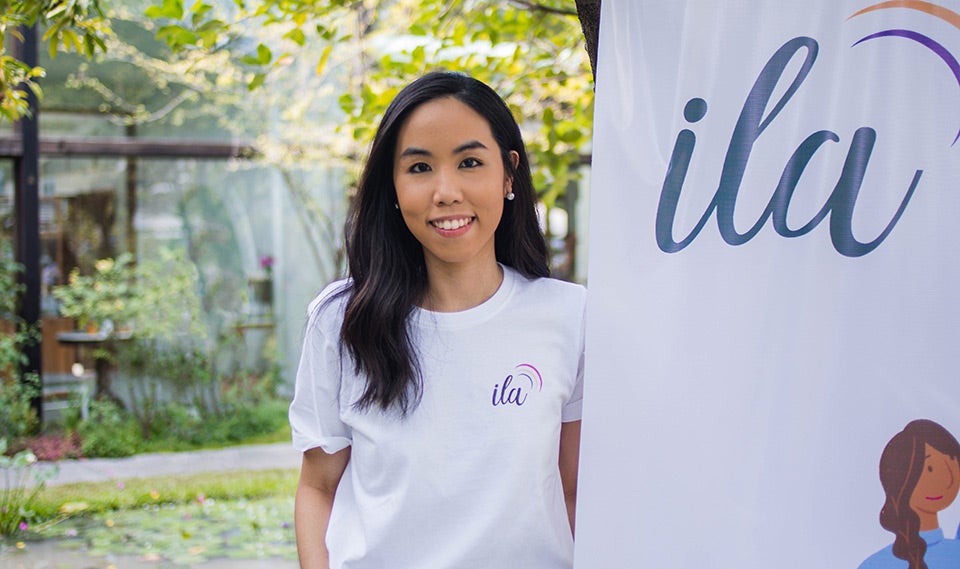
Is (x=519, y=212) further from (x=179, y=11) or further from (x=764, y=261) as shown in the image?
(x=179, y=11)

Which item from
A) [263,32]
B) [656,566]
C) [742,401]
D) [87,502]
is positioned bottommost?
[87,502]

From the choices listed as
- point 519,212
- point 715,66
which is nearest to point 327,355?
point 519,212

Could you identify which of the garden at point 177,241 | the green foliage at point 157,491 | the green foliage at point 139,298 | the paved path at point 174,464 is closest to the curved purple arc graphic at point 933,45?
the garden at point 177,241

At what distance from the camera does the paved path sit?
6230mm

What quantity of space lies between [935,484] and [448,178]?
0.87 meters

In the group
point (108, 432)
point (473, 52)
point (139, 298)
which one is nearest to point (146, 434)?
point (108, 432)

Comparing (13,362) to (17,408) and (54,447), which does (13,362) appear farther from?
(54,447)

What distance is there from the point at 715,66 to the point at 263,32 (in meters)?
6.49

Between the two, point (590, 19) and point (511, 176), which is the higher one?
point (590, 19)

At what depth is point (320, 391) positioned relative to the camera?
1.63m

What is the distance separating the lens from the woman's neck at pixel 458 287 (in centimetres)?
168

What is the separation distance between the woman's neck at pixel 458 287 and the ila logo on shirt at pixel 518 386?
15 centimetres

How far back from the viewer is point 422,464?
60.4 inches

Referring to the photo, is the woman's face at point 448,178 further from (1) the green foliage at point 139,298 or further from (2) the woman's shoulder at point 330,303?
(1) the green foliage at point 139,298
